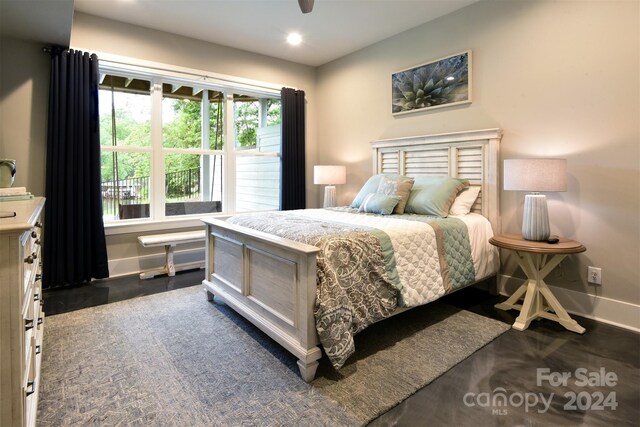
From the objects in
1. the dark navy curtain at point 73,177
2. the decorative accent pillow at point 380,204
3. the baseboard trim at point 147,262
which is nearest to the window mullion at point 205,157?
the baseboard trim at point 147,262

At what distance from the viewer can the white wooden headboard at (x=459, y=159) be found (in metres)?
3.08

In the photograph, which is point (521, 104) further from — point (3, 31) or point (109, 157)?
point (3, 31)

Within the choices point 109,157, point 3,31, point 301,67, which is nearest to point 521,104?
point 301,67

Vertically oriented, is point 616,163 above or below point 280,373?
above

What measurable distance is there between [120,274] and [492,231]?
12.2 ft

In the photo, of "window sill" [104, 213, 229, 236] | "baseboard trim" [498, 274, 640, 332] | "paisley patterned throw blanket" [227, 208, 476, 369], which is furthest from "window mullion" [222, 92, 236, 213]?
"baseboard trim" [498, 274, 640, 332]

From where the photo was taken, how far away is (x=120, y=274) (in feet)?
12.1

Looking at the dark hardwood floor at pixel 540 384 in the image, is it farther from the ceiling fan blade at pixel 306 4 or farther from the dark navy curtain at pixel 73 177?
the dark navy curtain at pixel 73 177

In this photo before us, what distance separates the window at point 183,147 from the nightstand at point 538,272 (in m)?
3.14

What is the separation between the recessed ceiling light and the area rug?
121 inches

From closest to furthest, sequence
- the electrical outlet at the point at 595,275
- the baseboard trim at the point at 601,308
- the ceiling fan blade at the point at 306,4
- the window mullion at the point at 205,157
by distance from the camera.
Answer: the ceiling fan blade at the point at 306,4 → the baseboard trim at the point at 601,308 → the electrical outlet at the point at 595,275 → the window mullion at the point at 205,157

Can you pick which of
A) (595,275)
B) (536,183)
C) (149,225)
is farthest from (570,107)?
(149,225)

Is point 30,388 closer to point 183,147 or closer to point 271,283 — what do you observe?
point 271,283

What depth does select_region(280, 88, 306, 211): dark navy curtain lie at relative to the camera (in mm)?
4711
